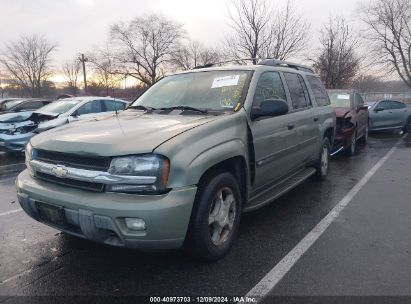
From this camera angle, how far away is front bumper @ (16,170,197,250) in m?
2.53

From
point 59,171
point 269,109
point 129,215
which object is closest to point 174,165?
point 129,215

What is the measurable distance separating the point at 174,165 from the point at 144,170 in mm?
229

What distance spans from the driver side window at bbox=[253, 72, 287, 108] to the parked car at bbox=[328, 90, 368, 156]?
4094 millimetres

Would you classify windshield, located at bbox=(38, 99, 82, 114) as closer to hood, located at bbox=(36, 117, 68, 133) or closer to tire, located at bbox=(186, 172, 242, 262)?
hood, located at bbox=(36, 117, 68, 133)

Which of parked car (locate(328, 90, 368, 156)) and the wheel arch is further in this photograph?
parked car (locate(328, 90, 368, 156))

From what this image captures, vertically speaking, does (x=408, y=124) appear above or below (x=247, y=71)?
below

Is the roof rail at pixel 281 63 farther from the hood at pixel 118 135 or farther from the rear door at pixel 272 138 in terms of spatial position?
the hood at pixel 118 135

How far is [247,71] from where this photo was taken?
404cm

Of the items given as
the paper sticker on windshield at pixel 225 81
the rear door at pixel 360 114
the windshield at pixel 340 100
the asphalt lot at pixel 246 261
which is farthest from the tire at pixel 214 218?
the rear door at pixel 360 114

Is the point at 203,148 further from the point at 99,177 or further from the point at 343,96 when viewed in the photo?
the point at 343,96

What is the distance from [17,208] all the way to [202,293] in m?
3.34

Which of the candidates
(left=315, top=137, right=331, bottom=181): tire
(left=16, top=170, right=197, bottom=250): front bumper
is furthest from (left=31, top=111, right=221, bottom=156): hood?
(left=315, top=137, right=331, bottom=181): tire

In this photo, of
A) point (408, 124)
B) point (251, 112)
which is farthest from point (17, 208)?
point (408, 124)

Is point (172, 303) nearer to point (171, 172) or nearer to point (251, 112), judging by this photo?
point (171, 172)
